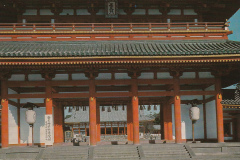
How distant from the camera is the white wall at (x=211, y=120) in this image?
58.2ft

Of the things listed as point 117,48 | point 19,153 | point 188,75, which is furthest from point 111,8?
point 19,153

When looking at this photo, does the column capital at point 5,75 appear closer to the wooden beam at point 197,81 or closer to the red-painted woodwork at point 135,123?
the red-painted woodwork at point 135,123

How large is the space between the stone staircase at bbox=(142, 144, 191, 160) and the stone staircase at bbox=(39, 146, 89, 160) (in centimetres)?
289

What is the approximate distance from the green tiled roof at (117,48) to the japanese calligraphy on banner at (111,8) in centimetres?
191

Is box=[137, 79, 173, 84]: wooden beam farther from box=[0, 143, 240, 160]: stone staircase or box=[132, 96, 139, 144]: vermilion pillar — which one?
box=[0, 143, 240, 160]: stone staircase

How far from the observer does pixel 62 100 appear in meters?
18.8

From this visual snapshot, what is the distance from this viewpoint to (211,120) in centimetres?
1795

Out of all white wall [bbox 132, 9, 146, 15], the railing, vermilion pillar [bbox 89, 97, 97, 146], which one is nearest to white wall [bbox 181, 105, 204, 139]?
the railing

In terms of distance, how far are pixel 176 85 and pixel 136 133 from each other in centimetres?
319

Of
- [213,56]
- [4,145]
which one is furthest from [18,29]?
[213,56]

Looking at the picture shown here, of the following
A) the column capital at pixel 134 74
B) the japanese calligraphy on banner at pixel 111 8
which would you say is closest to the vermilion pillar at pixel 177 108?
the column capital at pixel 134 74

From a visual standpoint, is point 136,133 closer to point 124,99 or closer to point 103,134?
point 124,99

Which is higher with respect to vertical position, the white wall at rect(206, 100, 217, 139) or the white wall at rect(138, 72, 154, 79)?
the white wall at rect(138, 72, 154, 79)

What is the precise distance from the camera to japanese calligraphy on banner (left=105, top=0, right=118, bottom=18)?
60.8 ft
